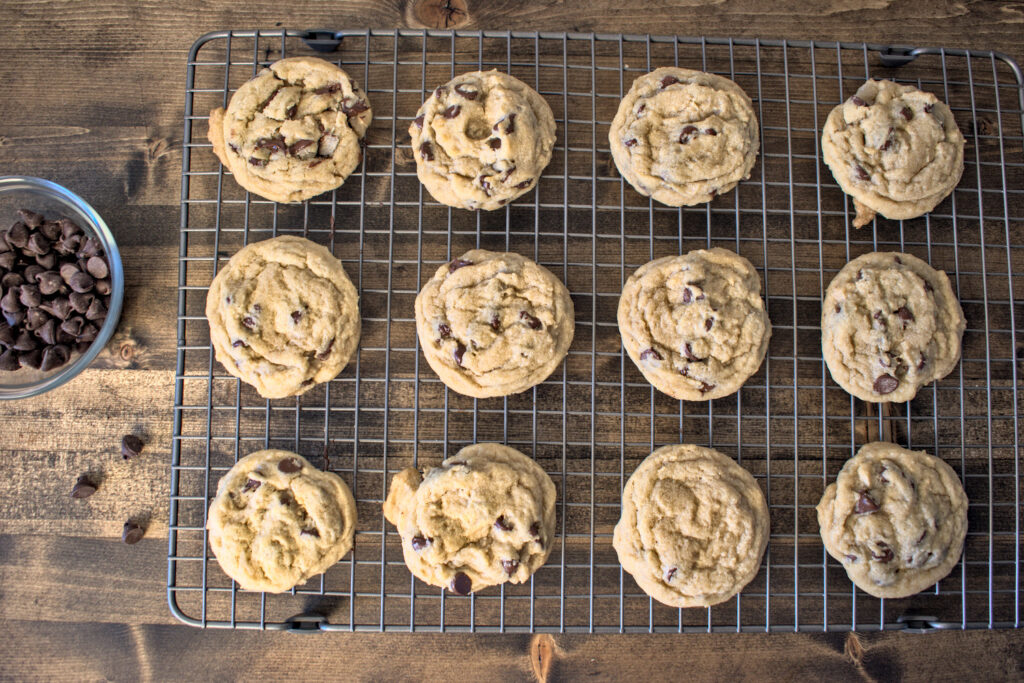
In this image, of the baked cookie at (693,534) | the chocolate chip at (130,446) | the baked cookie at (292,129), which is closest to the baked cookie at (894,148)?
the baked cookie at (693,534)

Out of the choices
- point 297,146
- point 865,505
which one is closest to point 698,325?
point 865,505

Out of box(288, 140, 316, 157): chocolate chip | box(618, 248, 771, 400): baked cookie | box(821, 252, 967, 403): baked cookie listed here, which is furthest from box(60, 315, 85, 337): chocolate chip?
box(821, 252, 967, 403): baked cookie

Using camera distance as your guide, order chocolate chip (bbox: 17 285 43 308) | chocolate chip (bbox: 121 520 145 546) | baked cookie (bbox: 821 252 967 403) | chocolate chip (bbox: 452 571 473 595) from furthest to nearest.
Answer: chocolate chip (bbox: 121 520 145 546) < chocolate chip (bbox: 17 285 43 308) < baked cookie (bbox: 821 252 967 403) < chocolate chip (bbox: 452 571 473 595)

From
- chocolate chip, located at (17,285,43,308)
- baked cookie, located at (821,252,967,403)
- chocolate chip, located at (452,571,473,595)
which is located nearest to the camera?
chocolate chip, located at (452,571,473,595)

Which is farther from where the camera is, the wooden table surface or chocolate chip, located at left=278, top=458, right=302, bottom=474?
the wooden table surface

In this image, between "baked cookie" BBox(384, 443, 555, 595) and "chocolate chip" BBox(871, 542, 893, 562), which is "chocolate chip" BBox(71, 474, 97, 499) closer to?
"baked cookie" BBox(384, 443, 555, 595)

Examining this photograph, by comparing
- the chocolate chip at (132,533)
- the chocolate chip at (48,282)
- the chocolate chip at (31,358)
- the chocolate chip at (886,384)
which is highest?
the chocolate chip at (48,282)

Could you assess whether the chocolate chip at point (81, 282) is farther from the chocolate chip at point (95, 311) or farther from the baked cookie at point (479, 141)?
the baked cookie at point (479, 141)

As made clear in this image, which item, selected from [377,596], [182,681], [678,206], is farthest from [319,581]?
[678,206]

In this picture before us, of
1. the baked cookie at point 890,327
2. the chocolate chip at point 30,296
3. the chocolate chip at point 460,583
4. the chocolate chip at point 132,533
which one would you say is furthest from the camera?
the chocolate chip at point 132,533
